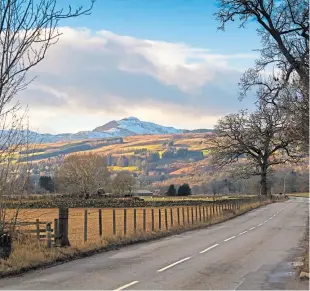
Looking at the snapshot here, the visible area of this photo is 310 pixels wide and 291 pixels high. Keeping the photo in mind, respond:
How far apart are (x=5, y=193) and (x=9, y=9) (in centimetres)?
543

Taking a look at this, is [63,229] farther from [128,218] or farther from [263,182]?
[263,182]

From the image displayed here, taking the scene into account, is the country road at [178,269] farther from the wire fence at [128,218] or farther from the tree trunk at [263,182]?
the tree trunk at [263,182]

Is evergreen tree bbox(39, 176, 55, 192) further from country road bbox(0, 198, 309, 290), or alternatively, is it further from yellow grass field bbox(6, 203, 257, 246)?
country road bbox(0, 198, 309, 290)

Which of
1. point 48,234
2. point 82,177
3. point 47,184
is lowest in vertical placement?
point 48,234

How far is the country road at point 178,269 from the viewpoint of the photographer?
12.0 m

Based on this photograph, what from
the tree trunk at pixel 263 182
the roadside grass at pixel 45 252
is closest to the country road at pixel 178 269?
the roadside grass at pixel 45 252

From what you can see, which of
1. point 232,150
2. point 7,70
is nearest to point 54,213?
point 232,150

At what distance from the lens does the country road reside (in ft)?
39.4

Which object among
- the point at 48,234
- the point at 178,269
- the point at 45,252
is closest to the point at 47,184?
the point at 48,234

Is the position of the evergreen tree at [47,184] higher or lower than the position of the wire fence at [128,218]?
higher

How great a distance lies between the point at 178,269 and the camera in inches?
575

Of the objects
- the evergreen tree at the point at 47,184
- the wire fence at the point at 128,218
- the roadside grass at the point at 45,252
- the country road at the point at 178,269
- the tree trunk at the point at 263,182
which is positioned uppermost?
the evergreen tree at the point at 47,184

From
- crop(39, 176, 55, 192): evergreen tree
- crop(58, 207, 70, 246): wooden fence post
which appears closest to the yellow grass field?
crop(58, 207, 70, 246): wooden fence post

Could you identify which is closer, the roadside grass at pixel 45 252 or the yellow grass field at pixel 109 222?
the roadside grass at pixel 45 252
